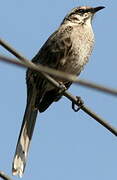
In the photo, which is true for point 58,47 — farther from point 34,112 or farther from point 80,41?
point 34,112

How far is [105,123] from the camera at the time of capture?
4.10m

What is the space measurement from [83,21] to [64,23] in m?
0.30

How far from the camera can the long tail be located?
5801 mm

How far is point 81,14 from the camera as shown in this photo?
8188mm

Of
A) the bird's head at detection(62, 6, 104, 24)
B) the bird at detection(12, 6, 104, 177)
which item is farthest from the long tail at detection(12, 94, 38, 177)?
the bird's head at detection(62, 6, 104, 24)

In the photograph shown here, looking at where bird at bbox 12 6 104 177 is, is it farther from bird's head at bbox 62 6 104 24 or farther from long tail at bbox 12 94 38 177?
bird's head at bbox 62 6 104 24

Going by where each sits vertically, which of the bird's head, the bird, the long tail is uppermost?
the bird's head

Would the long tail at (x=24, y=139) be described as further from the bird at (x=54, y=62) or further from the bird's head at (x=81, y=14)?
the bird's head at (x=81, y=14)

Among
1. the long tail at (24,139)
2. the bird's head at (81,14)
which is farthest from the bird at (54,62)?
the bird's head at (81,14)

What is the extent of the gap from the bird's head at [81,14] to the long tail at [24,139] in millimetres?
1655

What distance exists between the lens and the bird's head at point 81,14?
316 inches

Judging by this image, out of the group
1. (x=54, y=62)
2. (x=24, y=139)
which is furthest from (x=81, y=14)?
(x=24, y=139)

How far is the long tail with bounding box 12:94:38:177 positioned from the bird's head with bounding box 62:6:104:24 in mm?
1655

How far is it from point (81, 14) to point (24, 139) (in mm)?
2492
